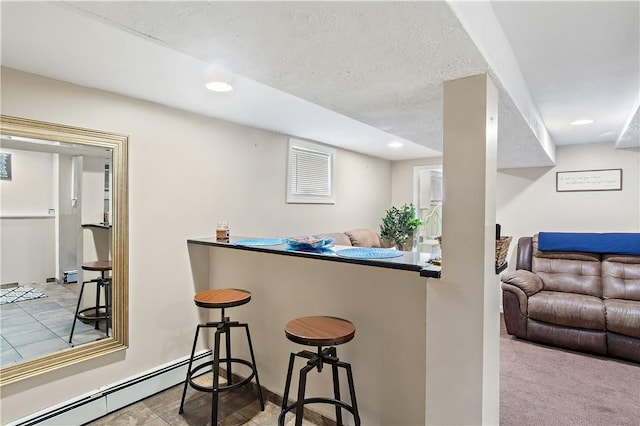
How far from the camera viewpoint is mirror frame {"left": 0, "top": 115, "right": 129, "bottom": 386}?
205 cm

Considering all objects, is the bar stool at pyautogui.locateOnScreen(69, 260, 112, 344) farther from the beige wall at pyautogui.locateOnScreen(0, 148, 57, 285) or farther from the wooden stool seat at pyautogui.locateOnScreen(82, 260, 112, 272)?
the beige wall at pyautogui.locateOnScreen(0, 148, 57, 285)

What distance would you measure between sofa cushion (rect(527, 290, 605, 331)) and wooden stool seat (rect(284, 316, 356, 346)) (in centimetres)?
254

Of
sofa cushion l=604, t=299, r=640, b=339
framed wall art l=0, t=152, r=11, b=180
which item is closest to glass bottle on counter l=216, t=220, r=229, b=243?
framed wall art l=0, t=152, r=11, b=180

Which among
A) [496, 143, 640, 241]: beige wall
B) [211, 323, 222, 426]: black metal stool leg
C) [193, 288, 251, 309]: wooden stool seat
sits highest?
[496, 143, 640, 241]: beige wall

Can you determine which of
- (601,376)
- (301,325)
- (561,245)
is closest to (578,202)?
(561,245)

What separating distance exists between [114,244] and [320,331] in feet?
5.25

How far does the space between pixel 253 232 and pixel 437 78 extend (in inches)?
92.3

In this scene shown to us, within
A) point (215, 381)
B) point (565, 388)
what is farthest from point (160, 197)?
point (565, 388)

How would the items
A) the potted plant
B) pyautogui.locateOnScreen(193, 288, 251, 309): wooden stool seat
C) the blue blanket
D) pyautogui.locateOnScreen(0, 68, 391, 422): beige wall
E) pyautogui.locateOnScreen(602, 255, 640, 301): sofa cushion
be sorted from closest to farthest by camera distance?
pyautogui.locateOnScreen(0, 68, 391, 422): beige wall, pyautogui.locateOnScreen(193, 288, 251, 309): wooden stool seat, pyautogui.locateOnScreen(602, 255, 640, 301): sofa cushion, the blue blanket, the potted plant

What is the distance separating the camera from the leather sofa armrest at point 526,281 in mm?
3568

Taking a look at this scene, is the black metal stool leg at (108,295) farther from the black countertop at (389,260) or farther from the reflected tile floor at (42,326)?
the black countertop at (389,260)

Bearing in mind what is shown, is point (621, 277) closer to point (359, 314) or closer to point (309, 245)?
point (359, 314)

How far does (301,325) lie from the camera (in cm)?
181

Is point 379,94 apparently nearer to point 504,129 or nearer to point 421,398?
point 504,129
